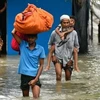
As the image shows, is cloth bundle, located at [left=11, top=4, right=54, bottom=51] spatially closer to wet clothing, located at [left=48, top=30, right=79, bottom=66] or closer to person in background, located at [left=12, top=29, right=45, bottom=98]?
person in background, located at [left=12, top=29, right=45, bottom=98]

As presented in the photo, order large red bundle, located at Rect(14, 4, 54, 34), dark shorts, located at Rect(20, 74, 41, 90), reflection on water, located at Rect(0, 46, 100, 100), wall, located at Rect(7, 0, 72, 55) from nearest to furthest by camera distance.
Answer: large red bundle, located at Rect(14, 4, 54, 34), dark shorts, located at Rect(20, 74, 41, 90), reflection on water, located at Rect(0, 46, 100, 100), wall, located at Rect(7, 0, 72, 55)

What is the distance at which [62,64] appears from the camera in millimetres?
11430

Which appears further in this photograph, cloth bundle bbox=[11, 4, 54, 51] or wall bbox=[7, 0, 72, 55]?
wall bbox=[7, 0, 72, 55]

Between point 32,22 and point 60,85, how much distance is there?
3.04 meters

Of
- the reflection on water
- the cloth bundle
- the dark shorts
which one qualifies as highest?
the cloth bundle

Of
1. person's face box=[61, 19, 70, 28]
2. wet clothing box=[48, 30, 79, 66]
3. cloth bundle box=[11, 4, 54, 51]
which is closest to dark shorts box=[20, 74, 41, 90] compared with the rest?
cloth bundle box=[11, 4, 54, 51]

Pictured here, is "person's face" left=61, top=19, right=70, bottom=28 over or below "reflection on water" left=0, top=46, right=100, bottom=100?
over

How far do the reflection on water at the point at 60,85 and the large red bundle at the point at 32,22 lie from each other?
A: 4.09 feet

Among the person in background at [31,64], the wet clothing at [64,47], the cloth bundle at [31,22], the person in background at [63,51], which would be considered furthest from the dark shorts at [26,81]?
the wet clothing at [64,47]

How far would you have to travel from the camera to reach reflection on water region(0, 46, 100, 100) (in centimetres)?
933

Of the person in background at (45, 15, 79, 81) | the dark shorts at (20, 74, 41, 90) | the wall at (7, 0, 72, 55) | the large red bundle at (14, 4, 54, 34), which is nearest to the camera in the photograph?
the large red bundle at (14, 4, 54, 34)

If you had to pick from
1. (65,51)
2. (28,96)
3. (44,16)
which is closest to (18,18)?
(44,16)

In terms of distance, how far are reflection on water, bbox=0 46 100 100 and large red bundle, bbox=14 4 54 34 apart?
4.09ft

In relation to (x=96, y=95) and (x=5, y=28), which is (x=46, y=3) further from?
(x=96, y=95)
